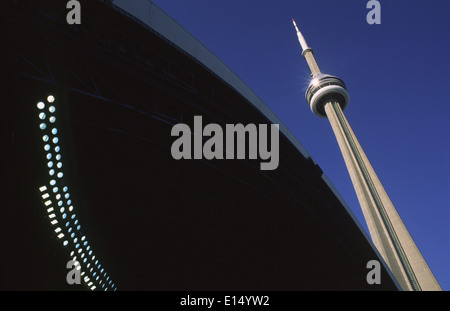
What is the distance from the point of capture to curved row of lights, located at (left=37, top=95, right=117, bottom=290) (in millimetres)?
8289

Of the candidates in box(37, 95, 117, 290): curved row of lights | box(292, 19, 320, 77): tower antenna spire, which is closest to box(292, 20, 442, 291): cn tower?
box(292, 19, 320, 77): tower antenna spire

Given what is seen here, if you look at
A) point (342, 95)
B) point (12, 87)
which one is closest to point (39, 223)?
point (12, 87)

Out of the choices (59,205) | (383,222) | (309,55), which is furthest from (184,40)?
(309,55)

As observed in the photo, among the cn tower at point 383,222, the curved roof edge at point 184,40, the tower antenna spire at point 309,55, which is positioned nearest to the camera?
the curved roof edge at point 184,40

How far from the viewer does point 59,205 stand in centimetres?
975

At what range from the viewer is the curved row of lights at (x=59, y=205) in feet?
27.2

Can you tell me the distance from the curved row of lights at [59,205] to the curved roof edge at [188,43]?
3.23 meters

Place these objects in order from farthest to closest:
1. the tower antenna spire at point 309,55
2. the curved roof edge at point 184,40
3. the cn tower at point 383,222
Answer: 1. the tower antenna spire at point 309,55
2. the cn tower at point 383,222
3. the curved roof edge at point 184,40

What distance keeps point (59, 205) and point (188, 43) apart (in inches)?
257

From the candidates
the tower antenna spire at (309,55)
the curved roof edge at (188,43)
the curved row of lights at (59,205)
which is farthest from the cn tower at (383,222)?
the curved row of lights at (59,205)

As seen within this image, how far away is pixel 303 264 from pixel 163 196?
344 inches

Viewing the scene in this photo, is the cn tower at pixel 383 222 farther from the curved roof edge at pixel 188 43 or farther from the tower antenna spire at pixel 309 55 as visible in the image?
the curved roof edge at pixel 188 43

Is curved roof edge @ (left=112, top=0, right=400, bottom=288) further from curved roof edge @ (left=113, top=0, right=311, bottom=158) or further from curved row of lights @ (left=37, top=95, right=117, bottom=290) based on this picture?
curved row of lights @ (left=37, top=95, right=117, bottom=290)

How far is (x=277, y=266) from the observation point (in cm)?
1709
